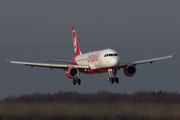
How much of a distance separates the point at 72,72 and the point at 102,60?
543cm

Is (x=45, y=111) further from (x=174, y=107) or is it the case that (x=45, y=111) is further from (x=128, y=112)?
(x=174, y=107)

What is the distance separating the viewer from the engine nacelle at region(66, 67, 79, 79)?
77625 millimetres

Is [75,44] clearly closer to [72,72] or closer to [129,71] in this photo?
[72,72]

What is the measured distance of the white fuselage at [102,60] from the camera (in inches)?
2859

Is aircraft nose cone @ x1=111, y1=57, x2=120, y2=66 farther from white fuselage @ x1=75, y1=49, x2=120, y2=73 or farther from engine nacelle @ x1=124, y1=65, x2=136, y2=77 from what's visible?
engine nacelle @ x1=124, y1=65, x2=136, y2=77

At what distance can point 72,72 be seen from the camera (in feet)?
256

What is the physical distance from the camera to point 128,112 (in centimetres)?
7394

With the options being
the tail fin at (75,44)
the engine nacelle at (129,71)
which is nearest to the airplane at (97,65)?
the engine nacelle at (129,71)

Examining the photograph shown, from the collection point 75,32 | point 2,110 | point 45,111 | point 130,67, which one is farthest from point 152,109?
point 75,32

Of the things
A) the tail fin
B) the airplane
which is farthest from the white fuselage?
the tail fin

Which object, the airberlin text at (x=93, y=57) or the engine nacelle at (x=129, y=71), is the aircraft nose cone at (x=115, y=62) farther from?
the engine nacelle at (x=129, y=71)

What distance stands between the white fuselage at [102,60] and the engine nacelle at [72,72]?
138 cm

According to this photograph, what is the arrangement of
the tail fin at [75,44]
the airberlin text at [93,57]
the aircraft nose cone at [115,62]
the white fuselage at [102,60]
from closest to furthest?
the aircraft nose cone at [115,62] < the white fuselage at [102,60] < the airberlin text at [93,57] < the tail fin at [75,44]

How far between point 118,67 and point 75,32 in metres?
24.2
